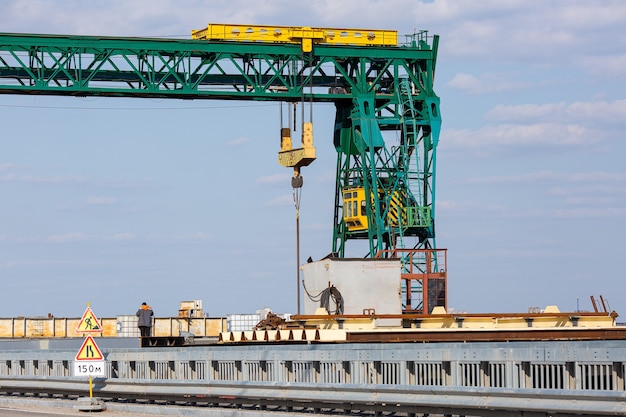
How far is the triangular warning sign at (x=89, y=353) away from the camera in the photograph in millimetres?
25016

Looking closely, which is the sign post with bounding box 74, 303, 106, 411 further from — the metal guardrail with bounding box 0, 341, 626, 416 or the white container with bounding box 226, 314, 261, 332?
the white container with bounding box 226, 314, 261, 332

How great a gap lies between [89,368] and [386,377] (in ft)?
27.3

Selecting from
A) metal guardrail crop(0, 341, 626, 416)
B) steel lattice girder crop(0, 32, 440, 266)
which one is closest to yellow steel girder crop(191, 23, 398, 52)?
steel lattice girder crop(0, 32, 440, 266)

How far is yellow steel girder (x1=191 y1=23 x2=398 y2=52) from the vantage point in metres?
61.6

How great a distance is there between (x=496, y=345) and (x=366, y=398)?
278cm

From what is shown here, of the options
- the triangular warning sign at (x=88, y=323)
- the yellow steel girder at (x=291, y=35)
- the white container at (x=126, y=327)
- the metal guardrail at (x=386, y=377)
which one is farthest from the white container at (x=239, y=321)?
the triangular warning sign at (x=88, y=323)

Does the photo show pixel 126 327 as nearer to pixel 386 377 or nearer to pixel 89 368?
pixel 89 368

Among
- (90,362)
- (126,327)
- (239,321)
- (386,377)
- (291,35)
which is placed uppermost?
(291,35)

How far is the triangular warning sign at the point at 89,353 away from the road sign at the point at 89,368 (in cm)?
9

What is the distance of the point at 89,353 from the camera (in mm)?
25109

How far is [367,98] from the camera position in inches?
2445

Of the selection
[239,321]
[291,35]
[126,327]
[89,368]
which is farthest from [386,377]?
[239,321]

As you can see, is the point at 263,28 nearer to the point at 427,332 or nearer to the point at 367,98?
the point at 367,98

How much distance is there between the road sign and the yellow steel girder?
125ft
